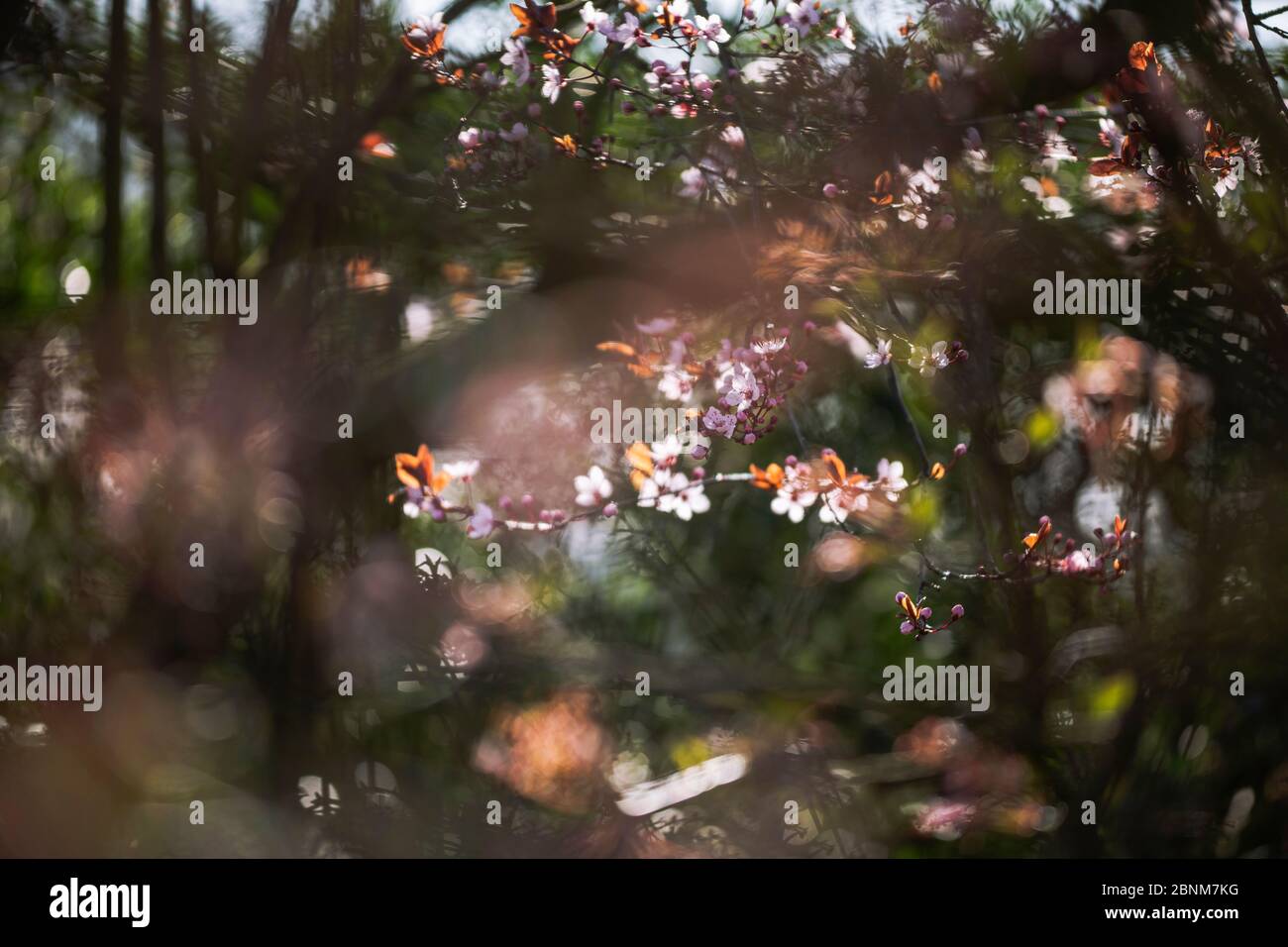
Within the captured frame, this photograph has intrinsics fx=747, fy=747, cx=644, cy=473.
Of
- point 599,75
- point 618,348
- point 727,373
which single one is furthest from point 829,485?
point 599,75

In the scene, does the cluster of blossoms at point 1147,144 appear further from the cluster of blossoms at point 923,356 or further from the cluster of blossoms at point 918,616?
the cluster of blossoms at point 918,616

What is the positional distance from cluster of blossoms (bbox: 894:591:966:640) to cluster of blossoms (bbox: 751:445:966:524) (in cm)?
13

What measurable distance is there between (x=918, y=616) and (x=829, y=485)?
0.22 m

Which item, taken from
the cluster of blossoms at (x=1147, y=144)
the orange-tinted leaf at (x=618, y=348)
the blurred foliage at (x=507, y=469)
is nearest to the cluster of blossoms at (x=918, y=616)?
the blurred foliage at (x=507, y=469)

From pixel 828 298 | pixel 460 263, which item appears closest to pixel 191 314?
pixel 460 263

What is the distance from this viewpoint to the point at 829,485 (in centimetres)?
99

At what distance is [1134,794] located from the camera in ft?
3.40

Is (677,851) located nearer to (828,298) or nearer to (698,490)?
(698,490)

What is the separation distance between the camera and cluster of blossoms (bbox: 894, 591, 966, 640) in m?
1.01

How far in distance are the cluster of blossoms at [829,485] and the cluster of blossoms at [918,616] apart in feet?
0.44

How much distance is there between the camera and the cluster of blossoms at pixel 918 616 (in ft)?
3.32

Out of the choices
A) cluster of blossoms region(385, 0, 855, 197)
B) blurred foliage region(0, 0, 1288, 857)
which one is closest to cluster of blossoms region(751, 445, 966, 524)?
blurred foliage region(0, 0, 1288, 857)

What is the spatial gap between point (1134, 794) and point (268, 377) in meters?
1.33

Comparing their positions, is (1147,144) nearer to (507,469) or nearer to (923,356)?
(923,356)
